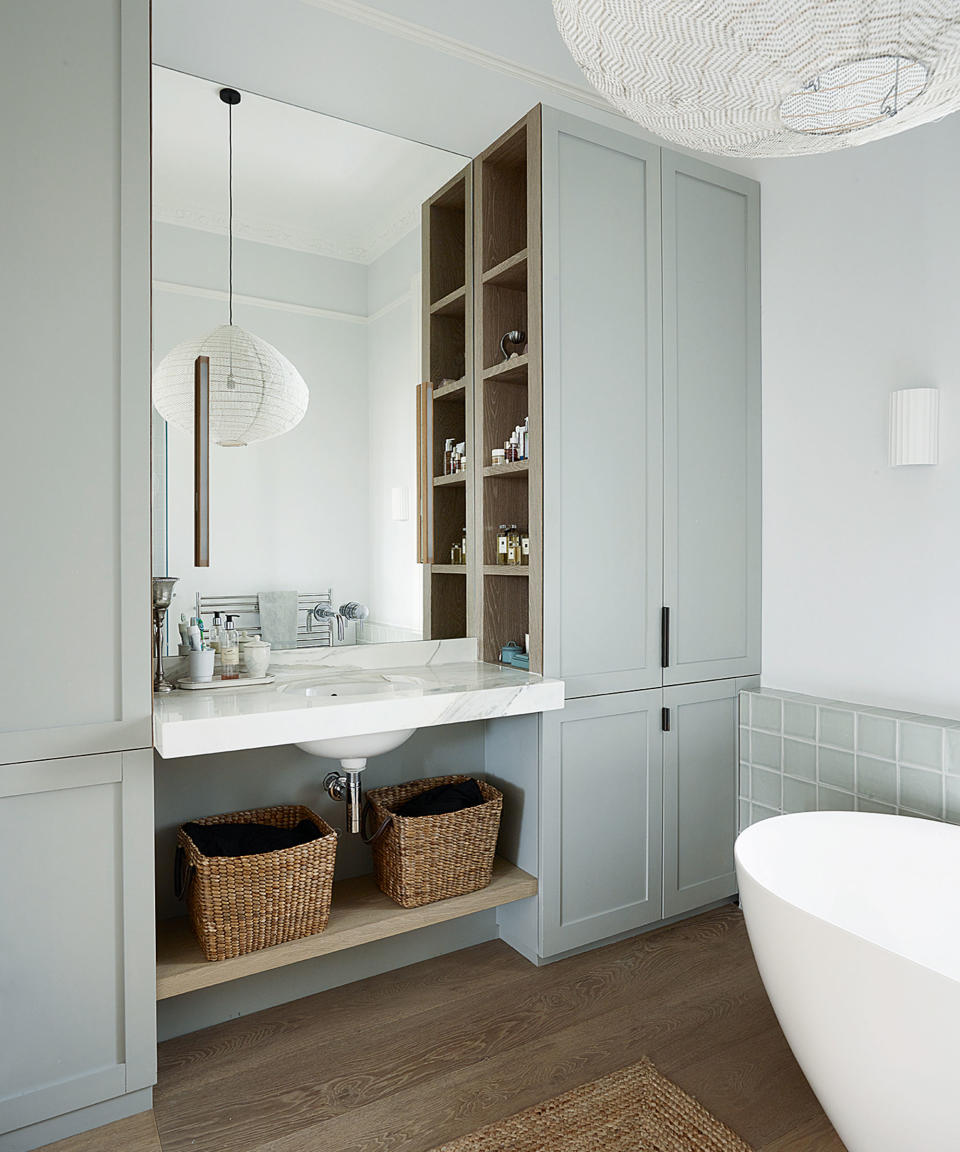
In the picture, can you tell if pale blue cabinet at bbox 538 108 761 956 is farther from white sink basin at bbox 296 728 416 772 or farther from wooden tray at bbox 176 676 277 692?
wooden tray at bbox 176 676 277 692

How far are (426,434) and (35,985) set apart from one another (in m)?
1.82

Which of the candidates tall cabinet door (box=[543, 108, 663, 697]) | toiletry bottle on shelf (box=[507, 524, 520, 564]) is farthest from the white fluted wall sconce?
toiletry bottle on shelf (box=[507, 524, 520, 564])

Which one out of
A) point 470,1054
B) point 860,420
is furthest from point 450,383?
point 470,1054

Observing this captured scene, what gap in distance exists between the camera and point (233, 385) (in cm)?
235

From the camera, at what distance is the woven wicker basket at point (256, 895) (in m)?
1.99

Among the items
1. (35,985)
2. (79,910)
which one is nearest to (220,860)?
(79,910)

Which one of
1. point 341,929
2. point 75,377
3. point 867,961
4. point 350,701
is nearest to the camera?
point 867,961

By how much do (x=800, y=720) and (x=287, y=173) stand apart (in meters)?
2.44

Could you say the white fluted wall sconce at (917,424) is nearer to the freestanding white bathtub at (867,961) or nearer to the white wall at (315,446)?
the freestanding white bathtub at (867,961)

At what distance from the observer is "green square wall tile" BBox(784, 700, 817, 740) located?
2631 millimetres

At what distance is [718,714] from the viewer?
2.88m

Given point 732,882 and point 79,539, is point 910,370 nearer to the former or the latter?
point 732,882

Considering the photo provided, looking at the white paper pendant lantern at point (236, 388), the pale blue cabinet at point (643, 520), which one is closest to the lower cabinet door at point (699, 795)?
the pale blue cabinet at point (643, 520)

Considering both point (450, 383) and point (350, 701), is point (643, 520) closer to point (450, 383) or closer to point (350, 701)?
point (450, 383)
